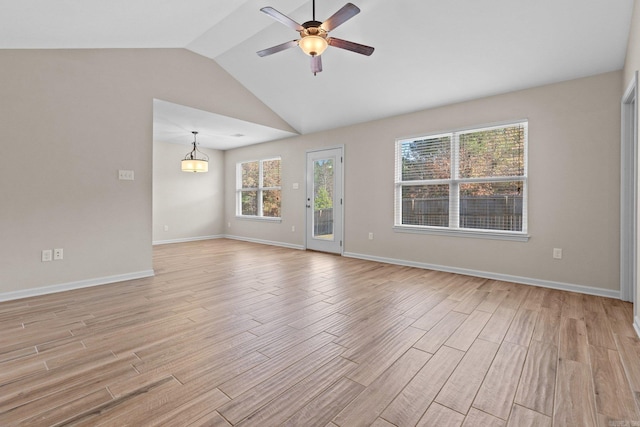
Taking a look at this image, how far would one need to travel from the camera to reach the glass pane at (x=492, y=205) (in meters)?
4.00

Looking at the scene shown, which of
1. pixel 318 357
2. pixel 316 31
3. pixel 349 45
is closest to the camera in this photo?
pixel 318 357

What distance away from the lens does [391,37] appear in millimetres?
3555

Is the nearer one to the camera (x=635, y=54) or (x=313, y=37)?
(x=635, y=54)

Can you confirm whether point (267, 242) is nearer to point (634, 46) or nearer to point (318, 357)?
point (318, 357)

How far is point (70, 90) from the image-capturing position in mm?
3518

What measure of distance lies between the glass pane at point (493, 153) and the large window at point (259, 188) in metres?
4.15

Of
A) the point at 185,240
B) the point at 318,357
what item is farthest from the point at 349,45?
the point at 185,240

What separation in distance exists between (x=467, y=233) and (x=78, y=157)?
5178mm

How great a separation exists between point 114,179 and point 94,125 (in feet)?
2.23

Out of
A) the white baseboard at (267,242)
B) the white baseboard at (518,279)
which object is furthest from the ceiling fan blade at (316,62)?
the white baseboard at (267,242)

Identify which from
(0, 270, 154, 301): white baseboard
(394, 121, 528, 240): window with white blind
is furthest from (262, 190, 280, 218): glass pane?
(0, 270, 154, 301): white baseboard

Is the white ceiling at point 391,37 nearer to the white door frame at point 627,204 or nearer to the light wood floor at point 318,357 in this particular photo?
the white door frame at point 627,204

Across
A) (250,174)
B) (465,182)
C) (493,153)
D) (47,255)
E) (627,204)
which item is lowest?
(47,255)

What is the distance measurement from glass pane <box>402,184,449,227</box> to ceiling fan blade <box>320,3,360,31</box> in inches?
117
